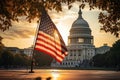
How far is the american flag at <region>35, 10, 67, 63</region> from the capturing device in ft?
86.3

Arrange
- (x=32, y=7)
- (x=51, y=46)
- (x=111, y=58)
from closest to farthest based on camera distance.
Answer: (x=32, y=7) < (x=51, y=46) < (x=111, y=58)

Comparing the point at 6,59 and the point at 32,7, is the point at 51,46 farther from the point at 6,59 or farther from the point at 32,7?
the point at 6,59

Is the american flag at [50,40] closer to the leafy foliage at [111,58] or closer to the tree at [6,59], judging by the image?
the leafy foliage at [111,58]

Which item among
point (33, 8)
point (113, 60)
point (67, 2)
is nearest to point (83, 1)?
point (67, 2)

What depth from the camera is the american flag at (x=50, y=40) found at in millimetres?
26297

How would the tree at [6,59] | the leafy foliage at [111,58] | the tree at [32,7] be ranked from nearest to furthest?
the tree at [32,7] < the leafy foliage at [111,58] < the tree at [6,59]

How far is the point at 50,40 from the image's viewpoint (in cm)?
2681

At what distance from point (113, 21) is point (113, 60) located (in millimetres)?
119558

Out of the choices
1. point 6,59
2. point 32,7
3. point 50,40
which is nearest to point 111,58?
point 6,59

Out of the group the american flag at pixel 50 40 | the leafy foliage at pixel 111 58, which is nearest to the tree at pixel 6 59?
the leafy foliage at pixel 111 58

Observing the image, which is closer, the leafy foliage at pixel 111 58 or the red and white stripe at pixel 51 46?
the red and white stripe at pixel 51 46

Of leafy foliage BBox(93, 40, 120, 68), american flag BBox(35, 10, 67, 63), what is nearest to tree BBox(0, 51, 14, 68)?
leafy foliage BBox(93, 40, 120, 68)

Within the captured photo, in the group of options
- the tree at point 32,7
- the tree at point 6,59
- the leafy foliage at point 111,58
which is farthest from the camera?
the tree at point 6,59

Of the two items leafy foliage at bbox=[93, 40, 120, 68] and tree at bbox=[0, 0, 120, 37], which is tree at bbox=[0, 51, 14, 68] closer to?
leafy foliage at bbox=[93, 40, 120, 68]
